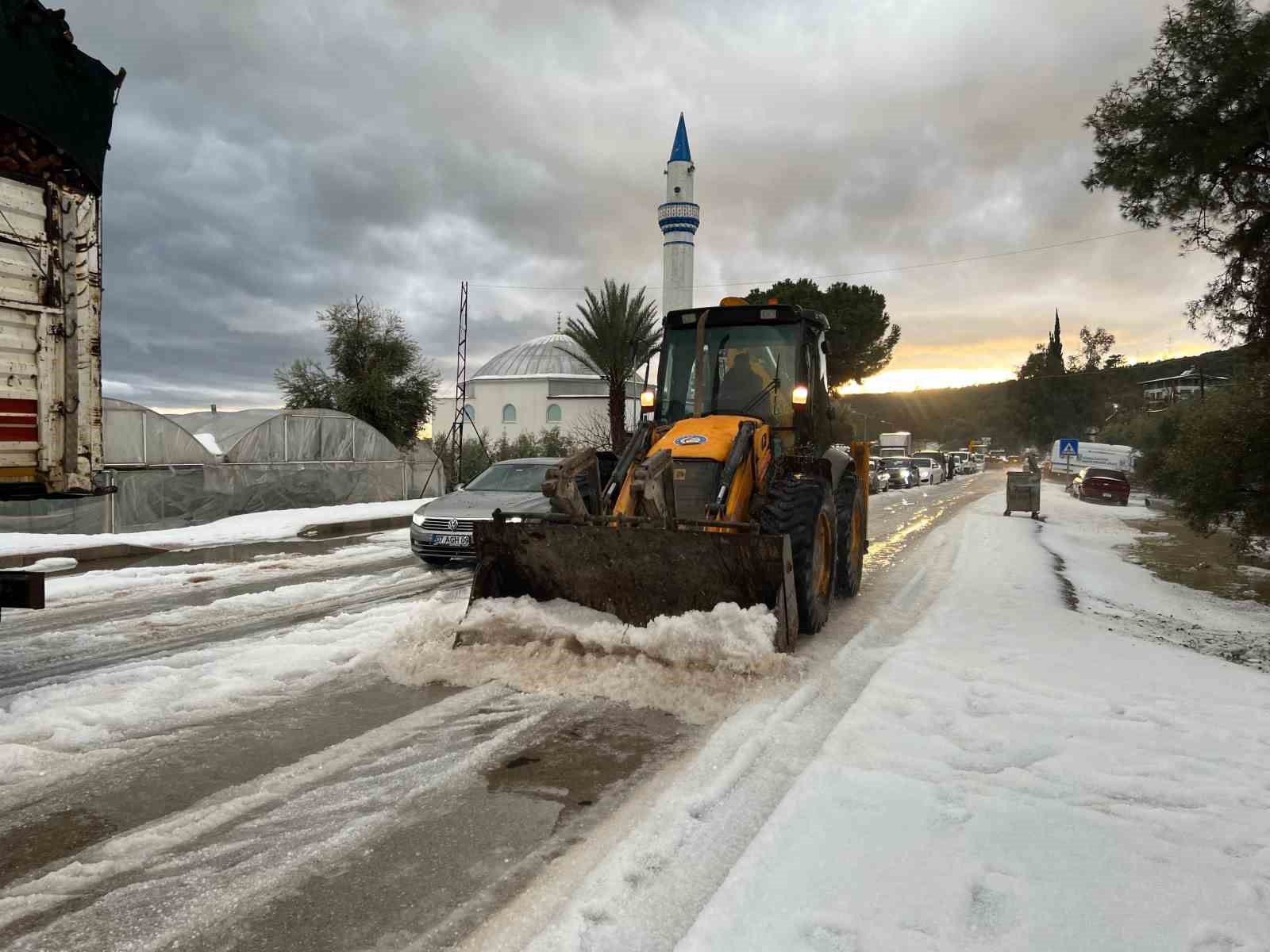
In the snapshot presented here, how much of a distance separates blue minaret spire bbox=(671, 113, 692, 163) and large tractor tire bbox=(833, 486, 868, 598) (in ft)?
103

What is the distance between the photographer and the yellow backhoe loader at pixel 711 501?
5.86m

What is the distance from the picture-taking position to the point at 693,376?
314 inches

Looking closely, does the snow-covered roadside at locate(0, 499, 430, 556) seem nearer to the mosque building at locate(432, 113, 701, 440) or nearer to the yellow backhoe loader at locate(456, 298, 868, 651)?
the yellow backhoe loader at locate(456, 298, 868, 651)

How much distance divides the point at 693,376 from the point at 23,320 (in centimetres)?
529

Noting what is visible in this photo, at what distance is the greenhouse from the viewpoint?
54.5 feet

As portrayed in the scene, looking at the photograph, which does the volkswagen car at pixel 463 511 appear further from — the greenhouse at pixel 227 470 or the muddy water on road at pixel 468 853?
the greenhouse at pixel 227 470

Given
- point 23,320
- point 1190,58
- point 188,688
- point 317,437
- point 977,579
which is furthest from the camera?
point 317,437

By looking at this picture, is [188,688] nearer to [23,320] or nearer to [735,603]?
[23,320]

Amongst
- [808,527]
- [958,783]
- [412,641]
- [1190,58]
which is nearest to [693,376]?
[808,527]

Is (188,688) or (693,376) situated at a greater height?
(693,376)

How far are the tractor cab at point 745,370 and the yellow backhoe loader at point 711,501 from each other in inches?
0.5

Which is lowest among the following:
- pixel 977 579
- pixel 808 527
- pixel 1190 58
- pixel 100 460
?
pixel 977 579

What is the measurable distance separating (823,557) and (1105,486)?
3348 centimetres

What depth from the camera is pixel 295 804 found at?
3.71 m
